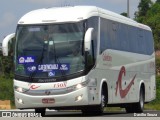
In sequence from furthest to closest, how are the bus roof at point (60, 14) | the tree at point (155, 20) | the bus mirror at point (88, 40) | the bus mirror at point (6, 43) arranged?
the tree at point (155, 20), the bus mirror at point (6, 43), the bus roof at point (60, 14), the bus mirror at point (88, 40)

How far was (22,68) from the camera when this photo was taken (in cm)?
2175

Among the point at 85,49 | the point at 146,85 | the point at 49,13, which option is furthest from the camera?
the point at 146,85

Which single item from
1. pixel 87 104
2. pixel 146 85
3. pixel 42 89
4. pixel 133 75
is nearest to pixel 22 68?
pixel 42 89

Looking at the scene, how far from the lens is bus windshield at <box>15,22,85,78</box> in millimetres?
21297

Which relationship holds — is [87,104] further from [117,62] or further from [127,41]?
[127,41]

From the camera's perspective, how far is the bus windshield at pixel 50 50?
2130 centimetres

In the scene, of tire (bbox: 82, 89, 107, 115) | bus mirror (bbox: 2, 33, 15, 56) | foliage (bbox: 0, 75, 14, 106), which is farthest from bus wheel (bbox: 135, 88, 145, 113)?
foliage (bbox: 0, 75, 14, 106)

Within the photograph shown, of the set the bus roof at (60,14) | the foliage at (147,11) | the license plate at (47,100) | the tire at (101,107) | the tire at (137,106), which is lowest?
the tire at (137,106)

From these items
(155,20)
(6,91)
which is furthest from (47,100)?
(155,20)

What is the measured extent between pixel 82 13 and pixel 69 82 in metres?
2.61

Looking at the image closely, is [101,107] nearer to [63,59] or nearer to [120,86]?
[63,59]

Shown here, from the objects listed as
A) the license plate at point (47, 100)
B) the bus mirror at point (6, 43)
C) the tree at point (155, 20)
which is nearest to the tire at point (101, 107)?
the license plate at point (47, 100)

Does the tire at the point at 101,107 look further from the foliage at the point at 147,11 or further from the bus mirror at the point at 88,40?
the foliage at the point at 147,11

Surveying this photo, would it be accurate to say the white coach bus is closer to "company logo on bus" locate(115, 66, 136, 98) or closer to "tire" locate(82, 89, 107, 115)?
"tire" locate(82, 89, 107, 115)
